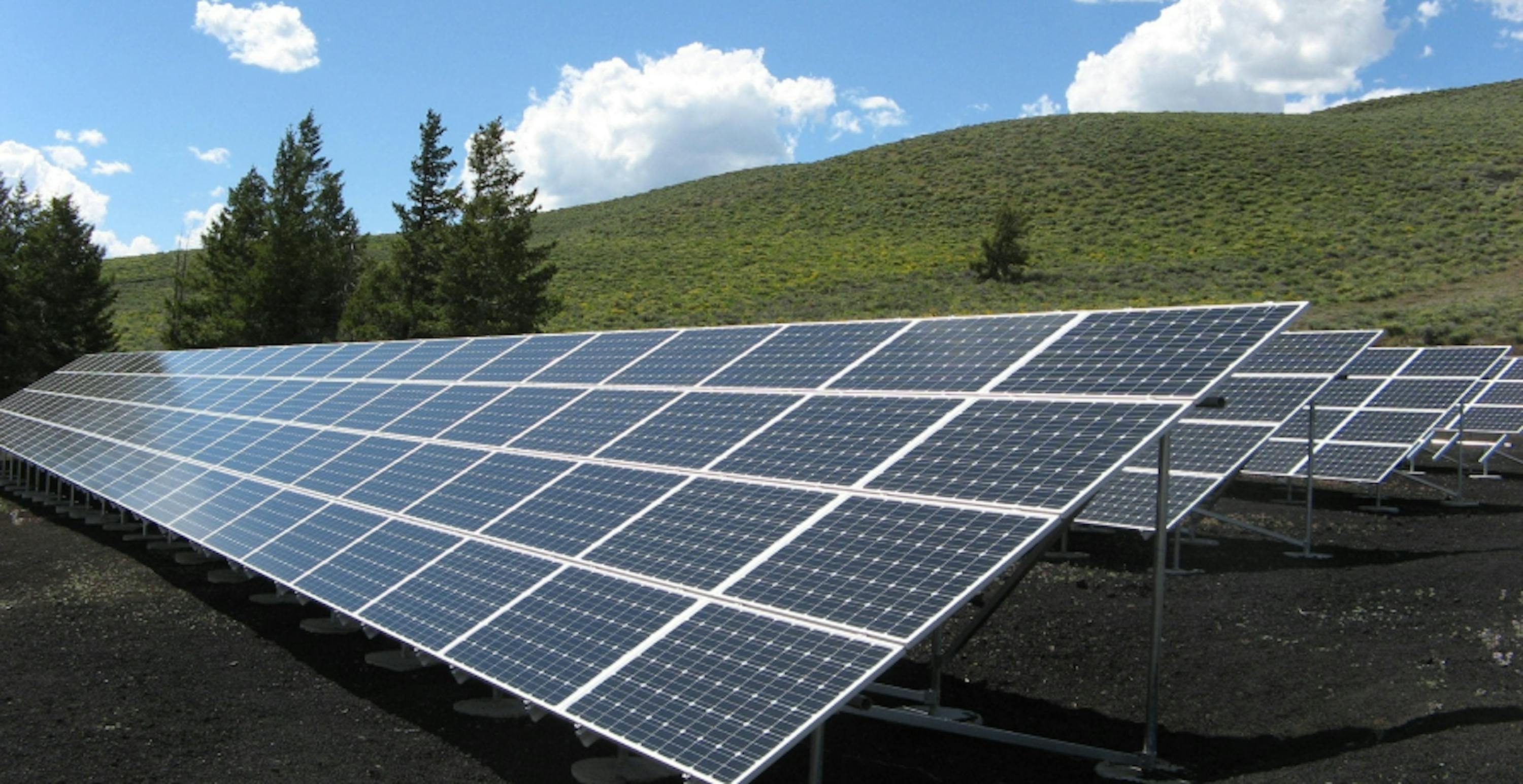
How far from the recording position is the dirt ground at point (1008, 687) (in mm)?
8844

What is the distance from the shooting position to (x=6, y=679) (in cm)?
1128

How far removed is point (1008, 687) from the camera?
437 inches

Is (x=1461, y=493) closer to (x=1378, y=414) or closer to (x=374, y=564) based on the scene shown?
(x=1378, y=414)

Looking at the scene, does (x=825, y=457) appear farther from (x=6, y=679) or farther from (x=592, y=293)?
(x=592, y=293)

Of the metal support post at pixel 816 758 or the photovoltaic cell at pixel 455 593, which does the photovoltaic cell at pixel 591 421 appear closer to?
the photovoltaic cell at pixel 455 593

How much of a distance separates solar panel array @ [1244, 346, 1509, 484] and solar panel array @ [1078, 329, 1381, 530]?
0.92 metres

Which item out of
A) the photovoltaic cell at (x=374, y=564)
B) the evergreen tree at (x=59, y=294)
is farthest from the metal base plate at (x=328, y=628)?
the evergreen tree at (x=59, y=294)

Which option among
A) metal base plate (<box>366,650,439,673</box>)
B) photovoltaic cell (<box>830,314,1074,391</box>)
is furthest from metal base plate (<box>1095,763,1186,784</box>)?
metal base plate (<box>366,650,439,673</box>)

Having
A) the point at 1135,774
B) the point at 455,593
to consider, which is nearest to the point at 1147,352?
the point at 1135,774

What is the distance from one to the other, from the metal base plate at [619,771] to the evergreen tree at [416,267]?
42370 mm

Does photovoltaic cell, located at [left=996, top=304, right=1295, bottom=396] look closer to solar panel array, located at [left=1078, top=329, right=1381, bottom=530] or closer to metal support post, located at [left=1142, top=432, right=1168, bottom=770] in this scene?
metal support post, located at [left=1142, top=432, right=1168, bottom=770]

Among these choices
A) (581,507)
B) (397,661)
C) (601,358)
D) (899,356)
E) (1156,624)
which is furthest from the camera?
(601,358)

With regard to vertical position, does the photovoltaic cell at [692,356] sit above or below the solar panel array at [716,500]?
above

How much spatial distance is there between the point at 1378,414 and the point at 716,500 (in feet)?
67.2
